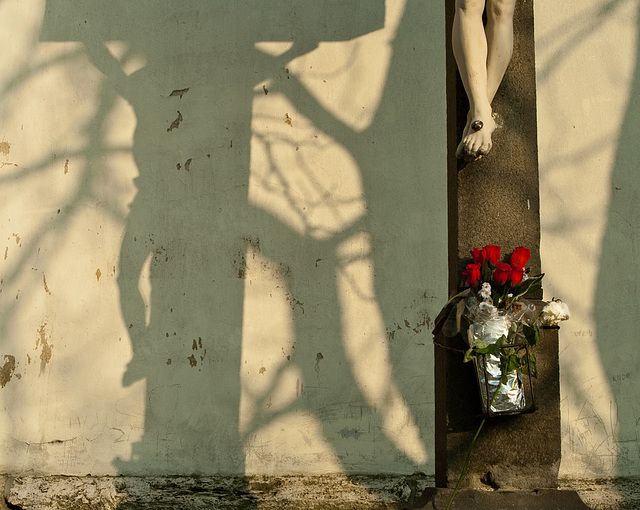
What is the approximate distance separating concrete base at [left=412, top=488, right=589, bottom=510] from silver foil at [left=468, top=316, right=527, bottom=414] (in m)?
0.32

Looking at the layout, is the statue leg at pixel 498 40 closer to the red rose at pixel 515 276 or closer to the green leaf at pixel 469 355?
the red rose at pixel 515 276

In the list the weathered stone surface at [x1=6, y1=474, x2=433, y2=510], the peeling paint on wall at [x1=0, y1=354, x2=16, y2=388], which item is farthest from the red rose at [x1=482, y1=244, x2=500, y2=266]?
the peeling paint on wall at [x1=0, y1=354, x2=16, y2=388]

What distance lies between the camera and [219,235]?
457 cm

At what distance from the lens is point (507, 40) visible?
3.12 m

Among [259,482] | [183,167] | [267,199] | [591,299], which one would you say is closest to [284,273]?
[267,199]

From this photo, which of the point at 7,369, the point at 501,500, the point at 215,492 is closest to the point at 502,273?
the point at 501,500

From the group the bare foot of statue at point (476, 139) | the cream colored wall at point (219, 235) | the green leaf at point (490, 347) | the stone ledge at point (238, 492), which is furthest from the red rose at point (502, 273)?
the stone ledge at point (238, 492)

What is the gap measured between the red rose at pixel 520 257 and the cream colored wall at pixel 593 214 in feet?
5.90

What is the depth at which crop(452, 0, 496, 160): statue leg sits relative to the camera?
298 cm

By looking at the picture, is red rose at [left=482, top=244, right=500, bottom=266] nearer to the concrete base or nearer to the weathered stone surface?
the concrete base

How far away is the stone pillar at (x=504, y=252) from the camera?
9.57 feet

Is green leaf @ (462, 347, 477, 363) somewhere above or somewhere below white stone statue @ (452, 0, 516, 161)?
below

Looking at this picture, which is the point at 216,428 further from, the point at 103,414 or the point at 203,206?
the point at 203,206

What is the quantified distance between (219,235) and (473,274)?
6.90 ft
